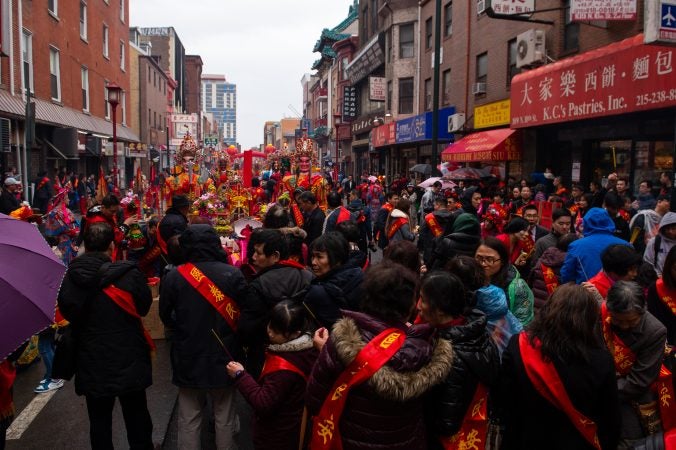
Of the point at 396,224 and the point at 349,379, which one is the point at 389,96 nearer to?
the point at 396,224

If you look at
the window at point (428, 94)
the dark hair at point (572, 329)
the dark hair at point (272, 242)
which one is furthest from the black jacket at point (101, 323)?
the window at point (428, 94)

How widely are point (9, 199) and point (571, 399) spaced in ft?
35.4

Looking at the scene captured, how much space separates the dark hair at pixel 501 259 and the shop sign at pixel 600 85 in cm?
716

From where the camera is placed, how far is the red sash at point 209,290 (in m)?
3.79

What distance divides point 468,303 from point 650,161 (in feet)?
36.0

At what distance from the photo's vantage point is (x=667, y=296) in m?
3.68

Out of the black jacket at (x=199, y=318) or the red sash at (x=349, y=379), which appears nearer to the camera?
the red sash at (x=349, y=379)

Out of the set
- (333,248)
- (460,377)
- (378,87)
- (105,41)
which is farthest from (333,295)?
(378,87)

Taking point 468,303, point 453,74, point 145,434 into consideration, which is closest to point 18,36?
point 453,74

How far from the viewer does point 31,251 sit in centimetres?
300

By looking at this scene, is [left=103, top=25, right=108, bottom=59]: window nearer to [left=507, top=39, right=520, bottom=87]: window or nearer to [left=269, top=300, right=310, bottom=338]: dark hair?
[left=507, top=39, right=520, bottom=87]: window

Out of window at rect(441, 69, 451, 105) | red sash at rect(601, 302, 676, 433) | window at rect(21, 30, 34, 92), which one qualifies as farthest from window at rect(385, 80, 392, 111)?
red sash at rect(601, 302, 676, 433)

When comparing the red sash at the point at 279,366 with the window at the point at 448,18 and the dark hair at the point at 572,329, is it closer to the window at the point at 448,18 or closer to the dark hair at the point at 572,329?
the dark hair at the point at 572,329

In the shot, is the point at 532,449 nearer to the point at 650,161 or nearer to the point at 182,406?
the point at 182,406
